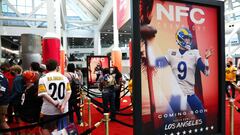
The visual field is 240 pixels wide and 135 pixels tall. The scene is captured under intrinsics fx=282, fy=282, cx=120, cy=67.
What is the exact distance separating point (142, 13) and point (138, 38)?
8.0 inches

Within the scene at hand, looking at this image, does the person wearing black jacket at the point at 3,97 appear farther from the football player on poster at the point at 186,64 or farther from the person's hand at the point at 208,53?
the person's hand at the point at 208,53

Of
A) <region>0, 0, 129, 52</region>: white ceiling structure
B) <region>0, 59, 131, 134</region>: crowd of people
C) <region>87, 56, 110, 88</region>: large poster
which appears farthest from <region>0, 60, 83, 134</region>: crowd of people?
<region>0, 0, 129, 52</region>: white ceiling structure

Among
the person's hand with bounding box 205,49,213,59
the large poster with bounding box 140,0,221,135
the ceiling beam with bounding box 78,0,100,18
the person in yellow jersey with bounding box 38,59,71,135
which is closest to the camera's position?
the large poster with bounding box 140,0,221,135

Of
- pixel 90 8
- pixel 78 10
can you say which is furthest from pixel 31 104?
pixel 78 10

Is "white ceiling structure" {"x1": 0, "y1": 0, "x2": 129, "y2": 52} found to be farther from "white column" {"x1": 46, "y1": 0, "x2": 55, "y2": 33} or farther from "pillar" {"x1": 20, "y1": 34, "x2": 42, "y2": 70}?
"pillar" {"x1": 20, "y1": 34, "x2": 42, "y2": 70}

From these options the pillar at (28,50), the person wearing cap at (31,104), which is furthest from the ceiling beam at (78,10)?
the person wearing cap at (31,104)

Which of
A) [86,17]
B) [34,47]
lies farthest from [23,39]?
[86,17]

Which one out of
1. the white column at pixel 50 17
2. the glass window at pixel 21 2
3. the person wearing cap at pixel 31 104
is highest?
the glass window at pixel 21 2

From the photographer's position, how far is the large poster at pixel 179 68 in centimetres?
213

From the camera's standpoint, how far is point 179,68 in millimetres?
2295

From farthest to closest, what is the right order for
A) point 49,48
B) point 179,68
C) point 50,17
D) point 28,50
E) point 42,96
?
point 50,17, point 28,50, point 49,48, point 42,96, point 179,68

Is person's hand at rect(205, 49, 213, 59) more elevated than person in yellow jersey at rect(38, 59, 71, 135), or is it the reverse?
person's hand at rect(205, 49, 213, 59)

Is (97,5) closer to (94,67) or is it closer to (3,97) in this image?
(94,67)

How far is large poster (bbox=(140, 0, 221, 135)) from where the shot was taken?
213cm
